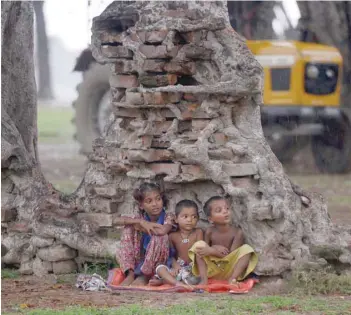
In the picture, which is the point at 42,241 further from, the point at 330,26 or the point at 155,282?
the point at 330,26

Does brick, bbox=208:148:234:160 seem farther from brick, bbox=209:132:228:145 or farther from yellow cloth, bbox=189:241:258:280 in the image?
yellow cloth, bbox=189:241:258:280

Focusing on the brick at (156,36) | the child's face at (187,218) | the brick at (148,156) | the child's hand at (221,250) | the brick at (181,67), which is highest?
the brick at (156,36)

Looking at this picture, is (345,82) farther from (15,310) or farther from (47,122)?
(47,122)

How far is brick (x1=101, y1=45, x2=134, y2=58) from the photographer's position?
25.6ft

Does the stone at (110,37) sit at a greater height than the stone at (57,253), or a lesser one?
greater

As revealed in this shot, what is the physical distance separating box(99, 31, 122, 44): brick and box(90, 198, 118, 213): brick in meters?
1.27

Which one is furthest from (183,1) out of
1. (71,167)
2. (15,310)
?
(71,167)

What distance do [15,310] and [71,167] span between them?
11273 millimetres

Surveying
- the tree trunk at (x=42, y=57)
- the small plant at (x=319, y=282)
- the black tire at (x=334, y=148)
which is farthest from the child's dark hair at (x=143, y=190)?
the tree trunk at (x=42, y=57)

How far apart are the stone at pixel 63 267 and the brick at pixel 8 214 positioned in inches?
25.0

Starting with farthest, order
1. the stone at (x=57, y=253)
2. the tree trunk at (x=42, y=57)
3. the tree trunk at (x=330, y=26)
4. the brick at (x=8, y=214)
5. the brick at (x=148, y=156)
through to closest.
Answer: the tree trunk at (x=42, y=57), the tree trunk at (x=330, y=26), the brick at (x=8, y=214), the stone at (x=57, y=253), the brick at (x=148, y=156)

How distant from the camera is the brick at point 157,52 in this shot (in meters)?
7.60

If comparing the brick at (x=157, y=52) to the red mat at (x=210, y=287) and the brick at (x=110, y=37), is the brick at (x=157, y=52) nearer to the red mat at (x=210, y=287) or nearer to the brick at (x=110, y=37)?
the brick at (x=110, y=37)

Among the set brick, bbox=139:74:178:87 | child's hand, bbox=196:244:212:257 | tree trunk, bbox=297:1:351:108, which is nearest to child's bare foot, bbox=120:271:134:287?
child's hand, bbox=196:244:212:257
